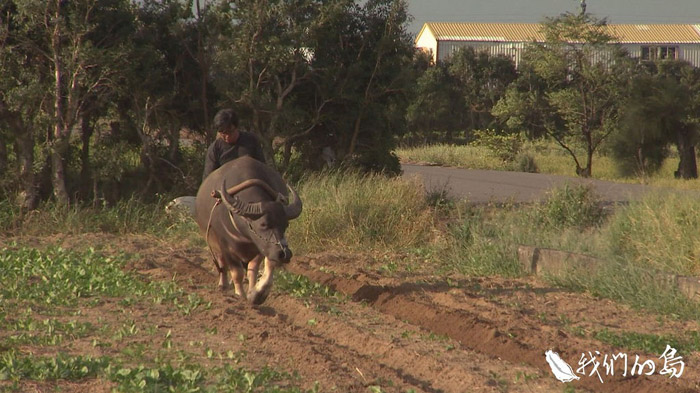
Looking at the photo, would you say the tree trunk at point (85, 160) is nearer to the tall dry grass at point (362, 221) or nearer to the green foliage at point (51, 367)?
the tall dry grass at point (362, 221)

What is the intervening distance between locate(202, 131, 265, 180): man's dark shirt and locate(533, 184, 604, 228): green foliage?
5.62 metres

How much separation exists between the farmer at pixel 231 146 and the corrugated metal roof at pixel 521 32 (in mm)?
54653

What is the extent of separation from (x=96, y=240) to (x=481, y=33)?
5476cm

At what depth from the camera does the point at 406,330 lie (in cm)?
908

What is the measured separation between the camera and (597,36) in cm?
3512

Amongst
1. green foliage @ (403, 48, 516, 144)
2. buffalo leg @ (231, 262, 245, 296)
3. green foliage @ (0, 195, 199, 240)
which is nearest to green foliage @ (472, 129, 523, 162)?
green foliage @ (403, 48, 516, 144)

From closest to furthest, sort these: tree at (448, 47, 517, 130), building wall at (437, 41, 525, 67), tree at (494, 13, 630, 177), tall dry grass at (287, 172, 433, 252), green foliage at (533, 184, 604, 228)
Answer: tall dry grass at (287, 172, 433, 252) → green foliage at (533, 184, 604, 228) → tree at (494, 13, 630, 177) → tree at (448, 47, 517, 130) → building wall at (437, 41, 525, 67)

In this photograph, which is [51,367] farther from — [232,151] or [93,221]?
[93,221]

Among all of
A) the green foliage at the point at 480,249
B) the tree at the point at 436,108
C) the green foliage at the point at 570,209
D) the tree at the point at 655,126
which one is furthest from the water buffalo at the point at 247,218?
the tree at the point at 436,108

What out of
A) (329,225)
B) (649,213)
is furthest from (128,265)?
(649,213)

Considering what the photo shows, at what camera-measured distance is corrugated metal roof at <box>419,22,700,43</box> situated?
215 ft

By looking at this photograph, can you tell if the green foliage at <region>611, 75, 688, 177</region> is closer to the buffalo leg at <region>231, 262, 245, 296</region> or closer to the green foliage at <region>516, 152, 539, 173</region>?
the green foliage at <region>516, 152, 539, 173</region>

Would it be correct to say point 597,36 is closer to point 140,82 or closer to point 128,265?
point 140,82

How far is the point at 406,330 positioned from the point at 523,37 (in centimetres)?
5787
